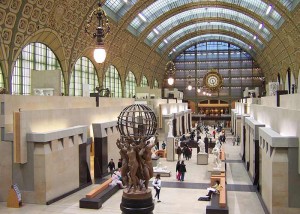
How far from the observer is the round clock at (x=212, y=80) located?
137 feet

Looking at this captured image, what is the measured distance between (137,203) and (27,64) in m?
20.7

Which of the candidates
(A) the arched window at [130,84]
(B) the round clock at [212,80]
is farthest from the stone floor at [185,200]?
(A) the arched window at [130,84]

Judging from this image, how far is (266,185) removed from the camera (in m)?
13.8

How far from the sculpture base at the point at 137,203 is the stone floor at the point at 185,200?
7904 millimetres

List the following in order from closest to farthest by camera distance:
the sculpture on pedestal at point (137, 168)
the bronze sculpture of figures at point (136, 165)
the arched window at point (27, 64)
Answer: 1. the sculpture on pedestal at point (137, 168)
2. the bronze sculpture of figures at point (136, 165)
3. the arched window at point (27, 64)

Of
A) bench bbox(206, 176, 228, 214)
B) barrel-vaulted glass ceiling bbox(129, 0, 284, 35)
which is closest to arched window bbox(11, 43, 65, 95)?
bench bbox(206, 176, 228, 214)

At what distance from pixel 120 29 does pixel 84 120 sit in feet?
63.3

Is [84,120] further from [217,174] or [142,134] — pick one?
[142,134]

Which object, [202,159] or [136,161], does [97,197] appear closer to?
[136,161]

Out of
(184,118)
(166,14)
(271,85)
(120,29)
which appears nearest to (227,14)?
(166,14)

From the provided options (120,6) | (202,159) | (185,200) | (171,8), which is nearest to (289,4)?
(171,8)

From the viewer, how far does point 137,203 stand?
560 cm

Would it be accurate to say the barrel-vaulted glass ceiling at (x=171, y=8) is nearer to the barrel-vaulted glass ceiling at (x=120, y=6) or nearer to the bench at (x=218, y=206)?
the barrel-vaulted glass ceiling at (x=120, y=6)

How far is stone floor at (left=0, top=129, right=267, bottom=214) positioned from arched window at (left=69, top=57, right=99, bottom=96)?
1437cm
